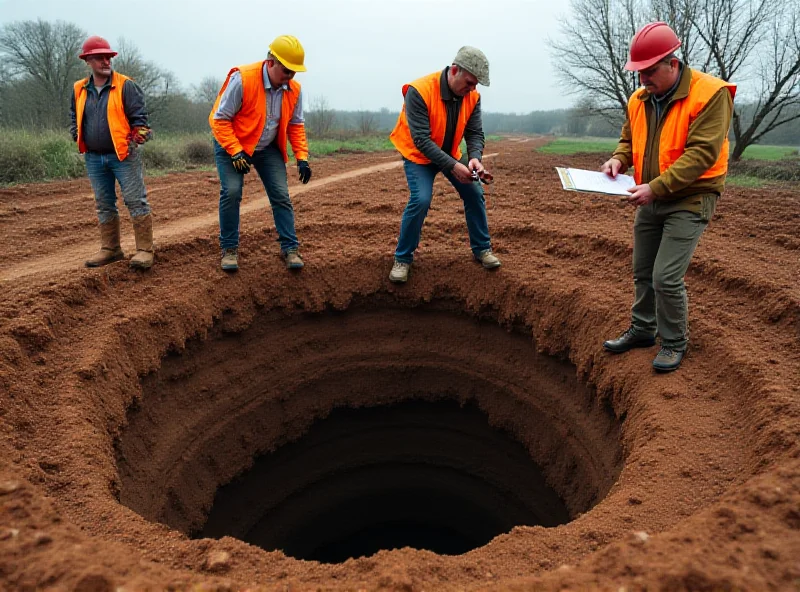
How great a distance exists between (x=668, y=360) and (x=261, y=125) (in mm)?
3836

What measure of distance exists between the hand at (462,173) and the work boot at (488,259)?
1060 millimetres

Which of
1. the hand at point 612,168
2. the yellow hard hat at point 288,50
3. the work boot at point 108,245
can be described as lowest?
the work boot at point 108,245

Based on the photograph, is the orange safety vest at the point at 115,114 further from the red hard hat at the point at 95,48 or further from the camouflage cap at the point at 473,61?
the camouflage cap at the point at 473,61

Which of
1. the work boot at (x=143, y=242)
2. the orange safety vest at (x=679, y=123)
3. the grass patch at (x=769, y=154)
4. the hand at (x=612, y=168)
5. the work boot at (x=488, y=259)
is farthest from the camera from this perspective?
the grass patch at (x=769, y=154)

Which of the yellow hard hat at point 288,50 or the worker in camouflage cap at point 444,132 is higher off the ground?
the yellow hard hat at point 288,50

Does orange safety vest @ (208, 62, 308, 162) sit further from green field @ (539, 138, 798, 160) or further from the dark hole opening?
green field @ (539, 138, 798, 160)

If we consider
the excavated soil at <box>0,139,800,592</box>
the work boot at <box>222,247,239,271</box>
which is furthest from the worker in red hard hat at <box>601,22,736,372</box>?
the work boot at <box>222,247,239,271</box>

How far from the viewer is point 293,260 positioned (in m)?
5.55

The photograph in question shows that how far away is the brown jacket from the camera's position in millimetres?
3094

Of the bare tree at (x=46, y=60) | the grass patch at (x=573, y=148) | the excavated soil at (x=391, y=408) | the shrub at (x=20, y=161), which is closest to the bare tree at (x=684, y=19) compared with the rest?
the grass patch at (x=573, y=148)

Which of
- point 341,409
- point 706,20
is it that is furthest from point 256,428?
point 706,20

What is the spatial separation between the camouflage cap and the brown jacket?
1.38 m

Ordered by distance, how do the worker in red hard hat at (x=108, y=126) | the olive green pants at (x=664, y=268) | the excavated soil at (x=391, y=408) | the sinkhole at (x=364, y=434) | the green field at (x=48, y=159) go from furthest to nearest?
1. the green field at (x=48, y=159)
2. the sinkhole at (x=364, y=434)
3. the worker in red hard hat at (x=108, y=126)
4. the olive green pants at (x=664, y=268)
5. the excavated soil at (x=391, y=408)

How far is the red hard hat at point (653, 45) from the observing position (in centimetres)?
302
